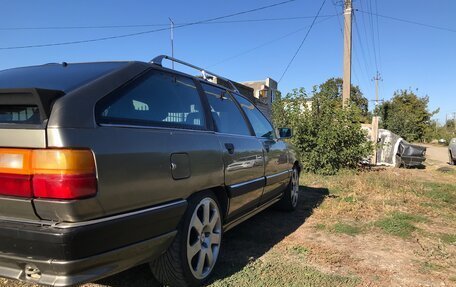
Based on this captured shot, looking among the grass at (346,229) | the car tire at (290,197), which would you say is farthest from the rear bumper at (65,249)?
the car tire at (290,197)

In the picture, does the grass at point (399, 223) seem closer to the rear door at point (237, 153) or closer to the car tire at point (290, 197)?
the car tire at point (290, 197)

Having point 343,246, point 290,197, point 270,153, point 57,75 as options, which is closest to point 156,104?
point 57,75

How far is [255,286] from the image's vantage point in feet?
10.8

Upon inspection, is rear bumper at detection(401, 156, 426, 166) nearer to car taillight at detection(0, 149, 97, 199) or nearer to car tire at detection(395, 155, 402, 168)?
car tire at detection(395, 155, 402, 168)

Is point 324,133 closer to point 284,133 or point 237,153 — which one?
point 284,133

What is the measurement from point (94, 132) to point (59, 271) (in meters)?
0.76

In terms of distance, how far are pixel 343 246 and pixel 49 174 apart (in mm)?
3429

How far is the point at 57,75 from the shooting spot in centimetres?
280

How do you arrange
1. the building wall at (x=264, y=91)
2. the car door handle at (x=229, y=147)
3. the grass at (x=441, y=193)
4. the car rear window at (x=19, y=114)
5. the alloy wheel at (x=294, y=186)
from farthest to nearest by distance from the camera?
the building wall at (x=264, y=91), the grass at (x=441, y=193), the alloy wheel at (x=294, y=186), the car door handle at (x=229, y=147), the car rear window at (x=19, y=114)

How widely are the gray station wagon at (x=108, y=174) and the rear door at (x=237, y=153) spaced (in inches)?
1.9

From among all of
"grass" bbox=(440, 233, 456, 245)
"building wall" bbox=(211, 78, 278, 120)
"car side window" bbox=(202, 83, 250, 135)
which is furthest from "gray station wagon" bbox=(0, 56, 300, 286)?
"building wall" bbox=(211, 78, 278, 120)

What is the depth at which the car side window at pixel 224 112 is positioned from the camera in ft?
12.6

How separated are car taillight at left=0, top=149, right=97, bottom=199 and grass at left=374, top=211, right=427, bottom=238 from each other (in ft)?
13.6

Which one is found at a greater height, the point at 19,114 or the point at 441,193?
the point at 19,114
